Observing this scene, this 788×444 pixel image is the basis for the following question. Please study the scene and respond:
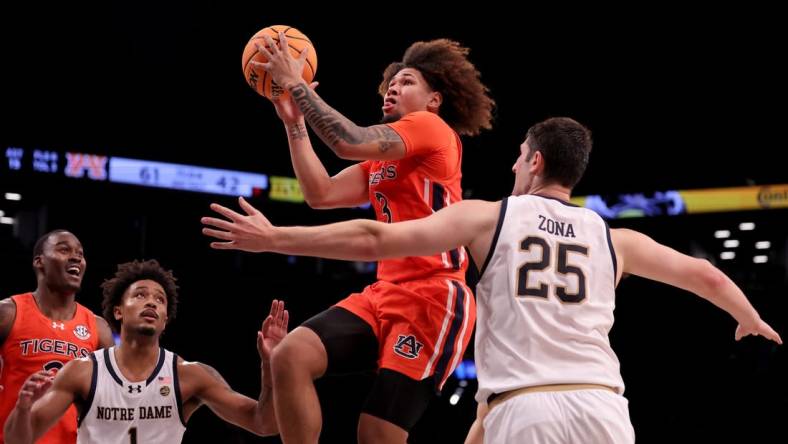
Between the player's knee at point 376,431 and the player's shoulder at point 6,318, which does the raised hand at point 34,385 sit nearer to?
the player's shoulder at point 6,318

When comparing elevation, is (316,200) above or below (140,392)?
above

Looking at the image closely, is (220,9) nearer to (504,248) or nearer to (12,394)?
(12,394)

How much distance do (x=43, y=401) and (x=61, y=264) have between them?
53.8 inches

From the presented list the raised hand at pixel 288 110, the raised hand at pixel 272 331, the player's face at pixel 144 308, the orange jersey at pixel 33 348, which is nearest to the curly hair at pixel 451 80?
the raised hand at pixel 288 110

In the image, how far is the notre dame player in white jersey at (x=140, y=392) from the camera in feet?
17.9

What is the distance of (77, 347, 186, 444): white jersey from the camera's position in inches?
216

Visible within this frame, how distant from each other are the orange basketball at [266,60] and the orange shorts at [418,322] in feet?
3.42

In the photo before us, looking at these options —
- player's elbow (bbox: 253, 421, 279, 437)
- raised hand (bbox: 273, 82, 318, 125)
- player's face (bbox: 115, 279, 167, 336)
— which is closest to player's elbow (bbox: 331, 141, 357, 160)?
raised hand (bbox: 273, 82, 318, 125)

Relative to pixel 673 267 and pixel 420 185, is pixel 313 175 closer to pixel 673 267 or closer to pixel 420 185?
pixel 420 185

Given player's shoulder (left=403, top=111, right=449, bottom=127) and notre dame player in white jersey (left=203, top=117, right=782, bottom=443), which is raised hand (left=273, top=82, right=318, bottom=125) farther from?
notre dame player in white jersey (left=203, top=117, right=782, bottom=443)

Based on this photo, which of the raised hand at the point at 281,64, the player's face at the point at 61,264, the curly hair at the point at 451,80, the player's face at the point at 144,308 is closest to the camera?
the raised hand at the point at 281,64

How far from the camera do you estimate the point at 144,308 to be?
5793 millimetres

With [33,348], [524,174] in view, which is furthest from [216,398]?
[524,174]

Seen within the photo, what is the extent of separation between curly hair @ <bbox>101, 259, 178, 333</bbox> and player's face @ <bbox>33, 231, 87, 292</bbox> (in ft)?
1.46
